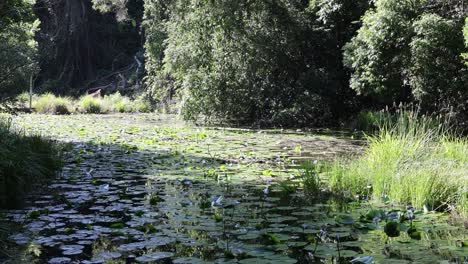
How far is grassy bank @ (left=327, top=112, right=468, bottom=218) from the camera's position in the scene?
17.5ft

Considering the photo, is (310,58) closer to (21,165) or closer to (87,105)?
(87,105)

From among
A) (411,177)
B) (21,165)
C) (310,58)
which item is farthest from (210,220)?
(310,58)

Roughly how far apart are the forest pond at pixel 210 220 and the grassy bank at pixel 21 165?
22cm

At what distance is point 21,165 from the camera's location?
19.9 feet

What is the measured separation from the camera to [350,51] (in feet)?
51.3

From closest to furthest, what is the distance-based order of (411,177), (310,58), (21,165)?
(411,177) → (21,165) → (310,58)

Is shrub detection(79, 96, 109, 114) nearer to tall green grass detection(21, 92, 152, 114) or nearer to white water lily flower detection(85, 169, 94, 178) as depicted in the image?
tall green grass detection(21, 92, 152, 114)

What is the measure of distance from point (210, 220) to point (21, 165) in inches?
108

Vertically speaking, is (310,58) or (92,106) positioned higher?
(310,58)

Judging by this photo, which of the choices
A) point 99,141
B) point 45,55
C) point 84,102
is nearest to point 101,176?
point 99,141

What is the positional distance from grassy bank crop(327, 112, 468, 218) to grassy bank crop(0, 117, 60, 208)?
11.7ft

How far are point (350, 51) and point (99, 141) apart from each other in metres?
8.44

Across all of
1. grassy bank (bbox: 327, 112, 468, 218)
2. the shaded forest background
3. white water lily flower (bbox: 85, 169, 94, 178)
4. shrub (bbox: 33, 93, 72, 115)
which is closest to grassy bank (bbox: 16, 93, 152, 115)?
shrub (bbox: 33, 93, 72, 115)

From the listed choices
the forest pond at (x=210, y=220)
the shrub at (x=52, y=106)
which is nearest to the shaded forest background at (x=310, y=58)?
the shrub at (x=52, y=106)
